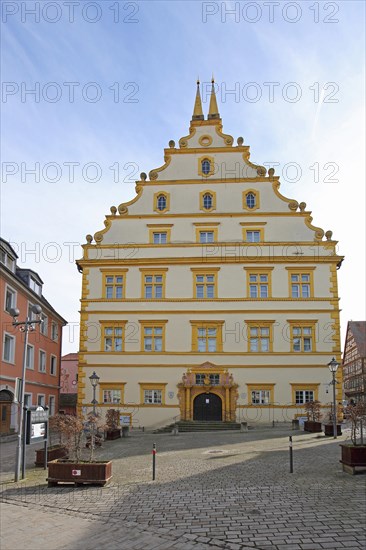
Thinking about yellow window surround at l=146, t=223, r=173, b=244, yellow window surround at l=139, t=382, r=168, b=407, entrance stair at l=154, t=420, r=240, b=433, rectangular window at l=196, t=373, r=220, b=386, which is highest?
yellow window surround at l=146, t=223, r=173, b=244

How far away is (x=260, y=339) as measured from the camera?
37938mm

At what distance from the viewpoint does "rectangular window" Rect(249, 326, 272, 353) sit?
3784 cm

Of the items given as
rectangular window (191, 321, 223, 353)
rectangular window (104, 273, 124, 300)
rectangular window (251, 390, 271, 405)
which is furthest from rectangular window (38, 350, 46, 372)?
rectangular window (251, 390, 271, 405)

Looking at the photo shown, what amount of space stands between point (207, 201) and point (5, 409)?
19.5 meters

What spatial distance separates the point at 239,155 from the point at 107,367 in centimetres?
1807

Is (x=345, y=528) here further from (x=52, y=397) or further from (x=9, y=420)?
(x=52, y=397)

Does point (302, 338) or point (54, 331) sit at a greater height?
point (54, 331)

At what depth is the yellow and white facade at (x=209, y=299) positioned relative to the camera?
1471 inches

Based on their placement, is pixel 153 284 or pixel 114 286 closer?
pixel 153 284

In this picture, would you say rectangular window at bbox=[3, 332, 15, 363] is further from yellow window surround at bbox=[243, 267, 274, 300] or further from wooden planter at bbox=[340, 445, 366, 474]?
wooden planter at bbox=[340, 445, 366, 474]

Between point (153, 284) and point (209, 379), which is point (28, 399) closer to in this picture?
point (153, 284)

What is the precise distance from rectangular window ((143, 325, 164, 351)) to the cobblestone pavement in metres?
19.9

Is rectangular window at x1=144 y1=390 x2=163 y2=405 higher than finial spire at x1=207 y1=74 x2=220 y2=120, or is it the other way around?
finial spire at x1=207 y1=74 x2=220 y2=120

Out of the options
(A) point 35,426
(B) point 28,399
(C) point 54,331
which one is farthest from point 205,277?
(A) point 35,426
